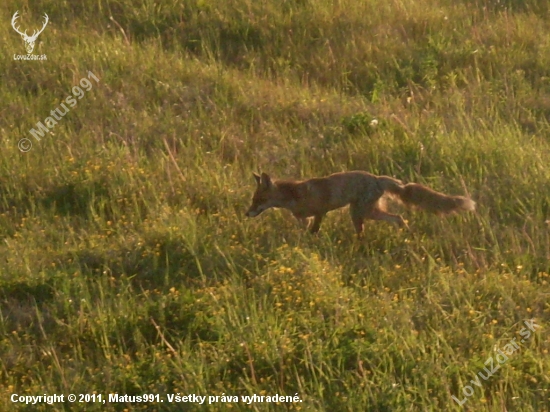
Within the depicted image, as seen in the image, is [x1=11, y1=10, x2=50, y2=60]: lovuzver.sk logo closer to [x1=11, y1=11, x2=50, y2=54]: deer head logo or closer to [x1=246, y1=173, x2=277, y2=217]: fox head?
[x1=11, y1=11, x2=50, y2=54]: deer head logo

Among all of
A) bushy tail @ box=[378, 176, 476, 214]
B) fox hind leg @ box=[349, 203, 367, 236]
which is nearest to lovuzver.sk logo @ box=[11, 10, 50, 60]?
fox hind leg @ box=[349, 203, 367, 236]

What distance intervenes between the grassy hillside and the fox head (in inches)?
8.7

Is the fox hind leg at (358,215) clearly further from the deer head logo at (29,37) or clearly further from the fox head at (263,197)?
the deer head logo at (29,37)

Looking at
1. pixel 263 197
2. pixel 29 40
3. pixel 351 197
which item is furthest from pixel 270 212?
pixel 29 40

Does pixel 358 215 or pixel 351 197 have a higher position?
pixel 351 197

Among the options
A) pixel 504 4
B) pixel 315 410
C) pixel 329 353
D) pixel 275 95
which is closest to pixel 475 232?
pixel 329 353

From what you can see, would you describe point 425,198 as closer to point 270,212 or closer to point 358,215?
point 358,215

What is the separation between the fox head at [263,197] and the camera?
6902mm

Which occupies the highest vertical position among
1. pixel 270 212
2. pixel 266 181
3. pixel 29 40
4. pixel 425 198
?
pixel 29 40

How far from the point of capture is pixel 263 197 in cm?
693

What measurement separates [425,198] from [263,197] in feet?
4.56

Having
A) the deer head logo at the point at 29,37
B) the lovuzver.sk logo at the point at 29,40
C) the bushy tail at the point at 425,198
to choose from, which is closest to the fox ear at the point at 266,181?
the bushy tail at the point at 425,198

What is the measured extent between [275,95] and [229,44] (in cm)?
188

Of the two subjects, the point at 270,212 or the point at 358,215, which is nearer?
the point at 358,215
